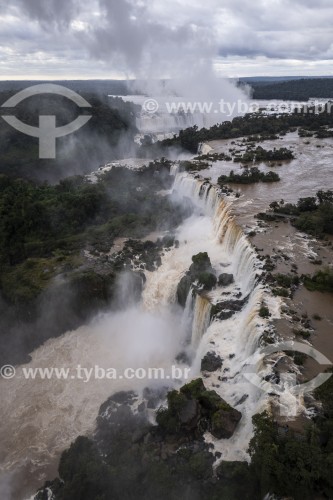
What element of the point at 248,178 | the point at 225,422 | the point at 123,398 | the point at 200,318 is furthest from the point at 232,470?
the point at 248,178

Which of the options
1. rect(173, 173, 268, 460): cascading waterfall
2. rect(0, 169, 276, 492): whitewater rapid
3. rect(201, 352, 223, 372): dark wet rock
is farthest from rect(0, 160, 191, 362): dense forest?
rect(201, 352, 223, 372): dark wet rock

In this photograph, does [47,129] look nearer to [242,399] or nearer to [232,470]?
[242,399]

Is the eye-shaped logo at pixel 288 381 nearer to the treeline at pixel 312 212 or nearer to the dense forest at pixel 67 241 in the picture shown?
the treeline at pixel 312 212

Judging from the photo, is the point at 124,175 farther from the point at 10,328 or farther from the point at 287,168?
the point at 10,328

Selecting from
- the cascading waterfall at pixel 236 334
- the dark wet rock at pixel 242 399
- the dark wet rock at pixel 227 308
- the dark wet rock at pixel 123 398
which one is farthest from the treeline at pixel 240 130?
the dark wet rock at pixel 242 399

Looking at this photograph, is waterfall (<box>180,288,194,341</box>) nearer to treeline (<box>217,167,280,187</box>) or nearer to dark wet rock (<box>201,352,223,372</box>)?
dark wet rock (<box>201,352,223,372</box>)

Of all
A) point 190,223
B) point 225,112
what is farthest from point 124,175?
point 225,112

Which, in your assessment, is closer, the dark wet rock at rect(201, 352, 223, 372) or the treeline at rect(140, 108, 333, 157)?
the dark wet rock at rect(201, 352, 223, 372)
